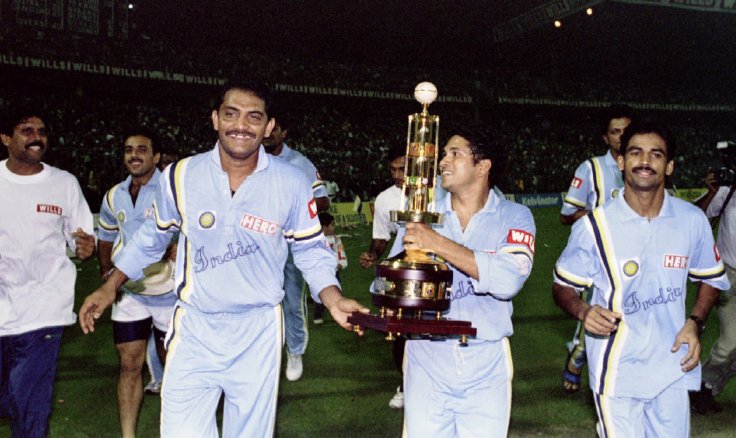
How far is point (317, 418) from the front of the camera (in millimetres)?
6484

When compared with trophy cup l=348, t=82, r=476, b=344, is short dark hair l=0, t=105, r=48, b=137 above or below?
above

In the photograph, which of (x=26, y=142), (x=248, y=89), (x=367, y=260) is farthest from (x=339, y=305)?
(x=367, y=260)

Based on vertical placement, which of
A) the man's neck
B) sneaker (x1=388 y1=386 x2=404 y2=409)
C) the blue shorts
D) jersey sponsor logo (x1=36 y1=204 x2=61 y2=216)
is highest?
the man's neck

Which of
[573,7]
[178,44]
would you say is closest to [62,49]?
[178,44]

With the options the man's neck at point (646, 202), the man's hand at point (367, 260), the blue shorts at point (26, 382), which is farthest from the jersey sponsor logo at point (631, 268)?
the blue shorts at point (26, 382)

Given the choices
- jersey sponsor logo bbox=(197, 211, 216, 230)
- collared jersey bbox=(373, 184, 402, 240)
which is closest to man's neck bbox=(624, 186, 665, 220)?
jersey sponsor logo bbox=(197, 211, 216, 230)

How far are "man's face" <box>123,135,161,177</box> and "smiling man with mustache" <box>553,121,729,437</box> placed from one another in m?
3.63

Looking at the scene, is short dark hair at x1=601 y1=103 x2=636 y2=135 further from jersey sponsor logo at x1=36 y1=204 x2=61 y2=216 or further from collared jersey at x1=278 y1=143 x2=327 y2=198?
jersey sponsor logo at x1=36 y1=204 x2=61 y2=216

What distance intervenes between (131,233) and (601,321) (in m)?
3.95

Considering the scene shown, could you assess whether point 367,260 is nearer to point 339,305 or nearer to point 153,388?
point 153,388

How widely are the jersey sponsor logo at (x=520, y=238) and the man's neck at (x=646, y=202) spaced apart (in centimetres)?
54

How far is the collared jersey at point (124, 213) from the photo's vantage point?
6.16 metres

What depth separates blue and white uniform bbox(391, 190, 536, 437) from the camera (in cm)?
380

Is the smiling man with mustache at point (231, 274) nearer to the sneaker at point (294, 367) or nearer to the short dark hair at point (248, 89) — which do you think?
the short dark hair at point (248, 89)
